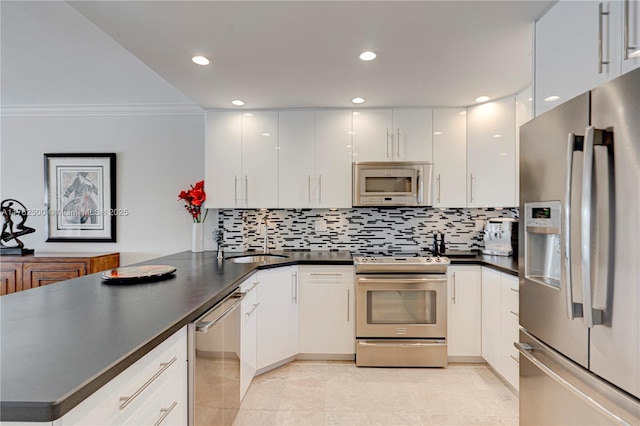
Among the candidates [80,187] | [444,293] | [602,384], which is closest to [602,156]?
[602,384]

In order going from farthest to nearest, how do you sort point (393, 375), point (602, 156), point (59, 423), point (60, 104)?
point (60, 104) < point (393, 375) < point (602, 156) < point (59, 423)

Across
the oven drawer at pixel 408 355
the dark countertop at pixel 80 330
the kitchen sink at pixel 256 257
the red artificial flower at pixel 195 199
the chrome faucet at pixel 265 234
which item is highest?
the red artificial flower at pixel 195 199

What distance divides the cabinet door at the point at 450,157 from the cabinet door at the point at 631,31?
2001 millimetres

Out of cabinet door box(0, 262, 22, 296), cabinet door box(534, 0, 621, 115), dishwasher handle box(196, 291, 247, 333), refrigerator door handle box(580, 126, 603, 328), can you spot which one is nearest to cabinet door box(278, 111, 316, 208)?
dishwasher handle box(196, 291, 247, 333)

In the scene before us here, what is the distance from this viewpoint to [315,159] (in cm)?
329

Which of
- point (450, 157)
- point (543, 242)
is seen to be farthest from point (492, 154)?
point (543, 242)

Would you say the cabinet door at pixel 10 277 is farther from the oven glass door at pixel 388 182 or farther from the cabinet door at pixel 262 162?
the oven glass door at pixel 388 182

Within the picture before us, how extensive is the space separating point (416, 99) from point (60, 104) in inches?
149

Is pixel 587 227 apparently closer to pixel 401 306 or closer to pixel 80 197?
pixel 401 306

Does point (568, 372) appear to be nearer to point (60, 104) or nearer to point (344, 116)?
point (344, 116)

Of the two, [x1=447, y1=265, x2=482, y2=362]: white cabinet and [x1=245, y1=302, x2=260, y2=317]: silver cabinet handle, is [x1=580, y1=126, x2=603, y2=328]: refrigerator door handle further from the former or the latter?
[x1=245, y1=302, x2=260, y2=317]: silver cabinet handle

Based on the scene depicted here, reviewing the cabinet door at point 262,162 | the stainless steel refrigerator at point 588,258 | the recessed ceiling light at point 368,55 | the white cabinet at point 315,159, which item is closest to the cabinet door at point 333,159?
the white cabinet at point 315,159

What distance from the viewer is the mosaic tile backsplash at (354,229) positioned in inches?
138

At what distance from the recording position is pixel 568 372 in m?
1.30
